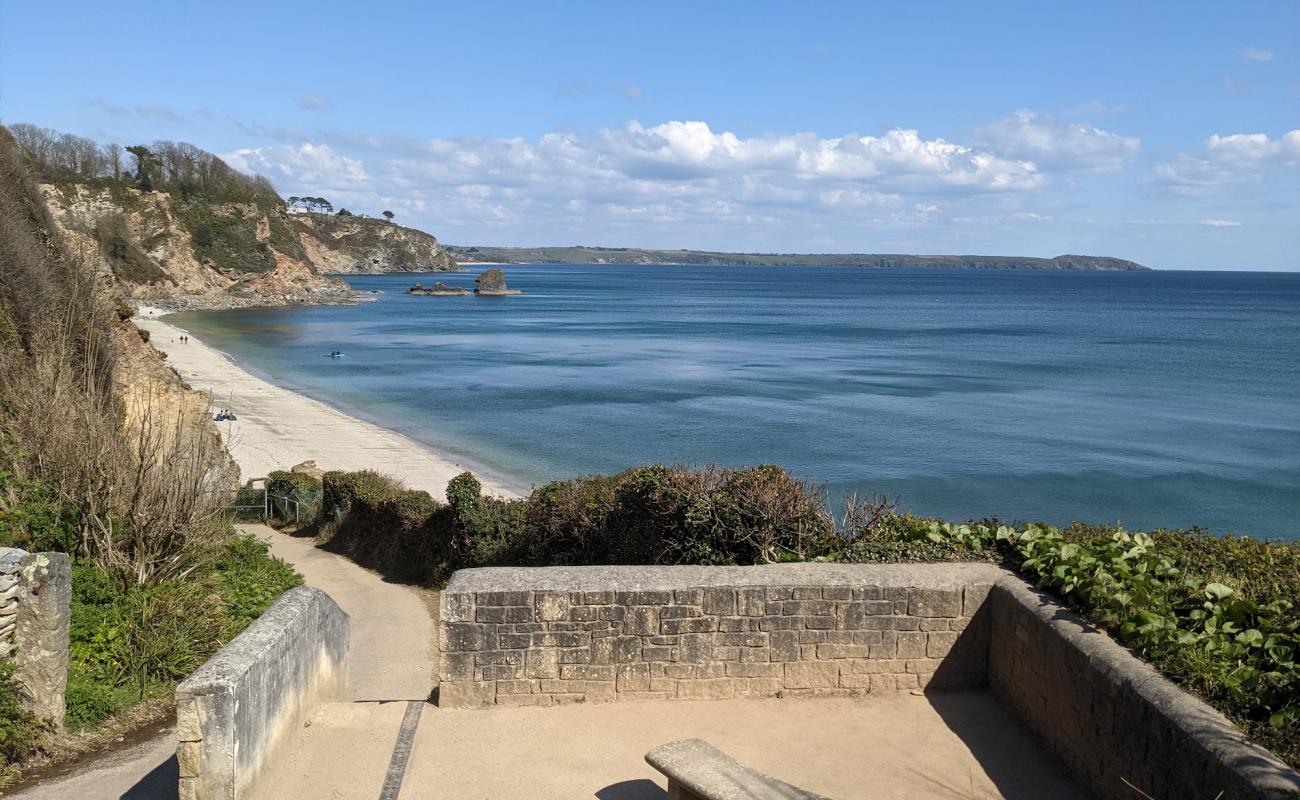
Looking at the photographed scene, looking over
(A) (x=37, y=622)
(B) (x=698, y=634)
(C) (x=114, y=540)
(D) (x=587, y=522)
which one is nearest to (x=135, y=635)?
(C) (x=114, y=540)

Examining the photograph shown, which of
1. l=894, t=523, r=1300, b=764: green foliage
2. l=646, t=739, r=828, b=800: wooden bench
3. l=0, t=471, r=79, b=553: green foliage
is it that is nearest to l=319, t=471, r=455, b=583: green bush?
l=0, t=471, r=79, b=553: green foliage

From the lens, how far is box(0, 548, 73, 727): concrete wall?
296 inches

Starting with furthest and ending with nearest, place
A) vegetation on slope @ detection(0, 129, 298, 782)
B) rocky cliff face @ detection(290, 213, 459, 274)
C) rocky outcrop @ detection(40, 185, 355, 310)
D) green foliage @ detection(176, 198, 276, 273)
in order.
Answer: rocky cliff face @ detection(290, 213, 459, 274), green foliage @ detection(176, 198, 276, 273), rocky outcrop @ detection(40, 185, 355, 310), vegetation on slope @ detection(0, 129, 298, 782)

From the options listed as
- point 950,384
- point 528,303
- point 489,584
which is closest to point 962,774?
point 489,584

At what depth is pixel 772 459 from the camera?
31.5m

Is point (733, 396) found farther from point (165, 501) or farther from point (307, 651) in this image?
point (307, 651)

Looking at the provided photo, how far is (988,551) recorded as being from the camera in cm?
814

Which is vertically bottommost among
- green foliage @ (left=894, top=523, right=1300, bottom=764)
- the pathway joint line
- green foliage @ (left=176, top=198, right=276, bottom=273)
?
the pathway joint line

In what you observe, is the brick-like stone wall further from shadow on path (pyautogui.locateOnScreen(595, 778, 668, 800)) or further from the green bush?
the green bush

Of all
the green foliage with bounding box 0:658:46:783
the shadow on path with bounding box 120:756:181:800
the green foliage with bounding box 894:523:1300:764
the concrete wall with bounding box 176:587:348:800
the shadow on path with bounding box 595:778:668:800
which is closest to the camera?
the green foliage with bounding box 894:523:1300:764

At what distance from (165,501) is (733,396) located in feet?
121

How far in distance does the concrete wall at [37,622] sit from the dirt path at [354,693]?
2.47 ft

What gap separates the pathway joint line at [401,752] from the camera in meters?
6.17

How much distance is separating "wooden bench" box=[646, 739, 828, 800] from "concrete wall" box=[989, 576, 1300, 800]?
6.15ft
